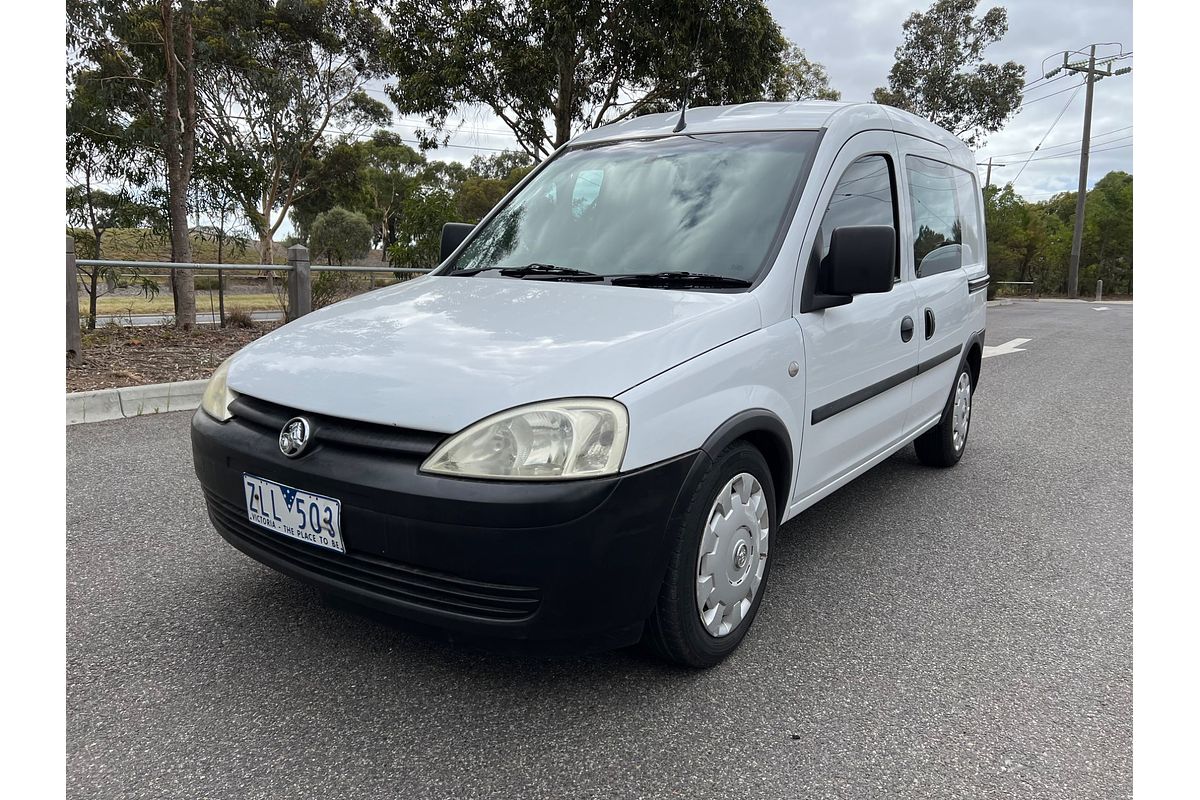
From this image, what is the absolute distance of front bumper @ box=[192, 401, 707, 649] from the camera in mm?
1912

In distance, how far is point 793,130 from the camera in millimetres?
3096

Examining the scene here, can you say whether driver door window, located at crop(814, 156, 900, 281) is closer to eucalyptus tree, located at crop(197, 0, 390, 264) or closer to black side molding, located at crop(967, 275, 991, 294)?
black side molding, located at crop(967, 275, 991, 294)

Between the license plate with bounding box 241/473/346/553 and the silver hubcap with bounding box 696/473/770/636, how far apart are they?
39.6 inches

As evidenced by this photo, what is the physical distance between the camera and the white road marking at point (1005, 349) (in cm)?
1115

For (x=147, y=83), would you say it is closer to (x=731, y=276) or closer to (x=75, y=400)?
(x=75, y=400)

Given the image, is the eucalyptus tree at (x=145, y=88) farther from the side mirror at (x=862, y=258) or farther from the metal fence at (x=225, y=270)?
the side mirror at (x=862, y=258)

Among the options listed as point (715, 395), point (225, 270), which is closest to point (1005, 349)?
point (225, 270)

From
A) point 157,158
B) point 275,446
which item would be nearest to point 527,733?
point 275,446

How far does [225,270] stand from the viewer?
8367mm

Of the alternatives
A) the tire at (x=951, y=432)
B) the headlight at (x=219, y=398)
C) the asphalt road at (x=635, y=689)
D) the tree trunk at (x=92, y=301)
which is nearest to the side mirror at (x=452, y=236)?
the headlight at (x=219, y=398)

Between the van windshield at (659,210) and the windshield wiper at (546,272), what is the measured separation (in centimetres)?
2

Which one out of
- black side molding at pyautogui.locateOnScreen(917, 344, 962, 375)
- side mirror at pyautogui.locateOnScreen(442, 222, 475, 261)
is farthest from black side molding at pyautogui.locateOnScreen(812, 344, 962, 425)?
side mirror at pyautogui.locateOnScreen(442, 222, 475, 261)

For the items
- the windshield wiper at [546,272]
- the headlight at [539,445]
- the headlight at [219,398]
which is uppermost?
the windshield wiper at [546,272]
